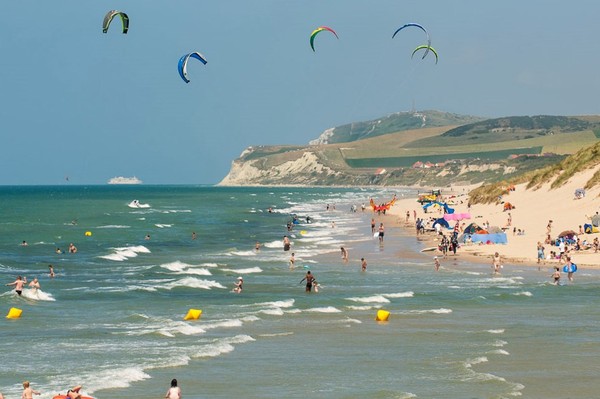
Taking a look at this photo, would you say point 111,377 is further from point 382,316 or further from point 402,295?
point 402,295

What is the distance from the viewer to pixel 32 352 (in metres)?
23.5

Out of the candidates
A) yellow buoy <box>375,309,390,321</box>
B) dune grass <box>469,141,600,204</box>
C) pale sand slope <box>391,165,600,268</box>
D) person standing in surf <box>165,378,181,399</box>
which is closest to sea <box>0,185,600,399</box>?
yellow buoy <box>375,309,390,321</box>

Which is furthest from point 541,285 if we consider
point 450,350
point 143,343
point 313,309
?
point 143,343

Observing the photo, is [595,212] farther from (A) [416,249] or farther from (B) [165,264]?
(B) [165,264]

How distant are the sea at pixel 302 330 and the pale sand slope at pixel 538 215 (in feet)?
12.0

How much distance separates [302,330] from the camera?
26594 millimetres

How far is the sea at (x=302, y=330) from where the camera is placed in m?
20.3

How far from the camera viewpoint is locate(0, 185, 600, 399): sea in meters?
20.3

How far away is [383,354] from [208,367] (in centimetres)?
445

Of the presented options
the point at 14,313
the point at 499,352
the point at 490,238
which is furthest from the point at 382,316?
the point at 490,238

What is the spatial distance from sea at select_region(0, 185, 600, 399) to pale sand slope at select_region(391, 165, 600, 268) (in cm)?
367

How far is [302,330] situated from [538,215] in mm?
43429

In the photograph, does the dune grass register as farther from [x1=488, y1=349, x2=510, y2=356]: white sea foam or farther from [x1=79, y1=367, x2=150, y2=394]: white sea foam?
[x1=79, y1=367, x2=150, y2=394]: white sea foam

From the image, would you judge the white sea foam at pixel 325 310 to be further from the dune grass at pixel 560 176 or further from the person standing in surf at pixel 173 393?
the dune grass at pixel 560 176
